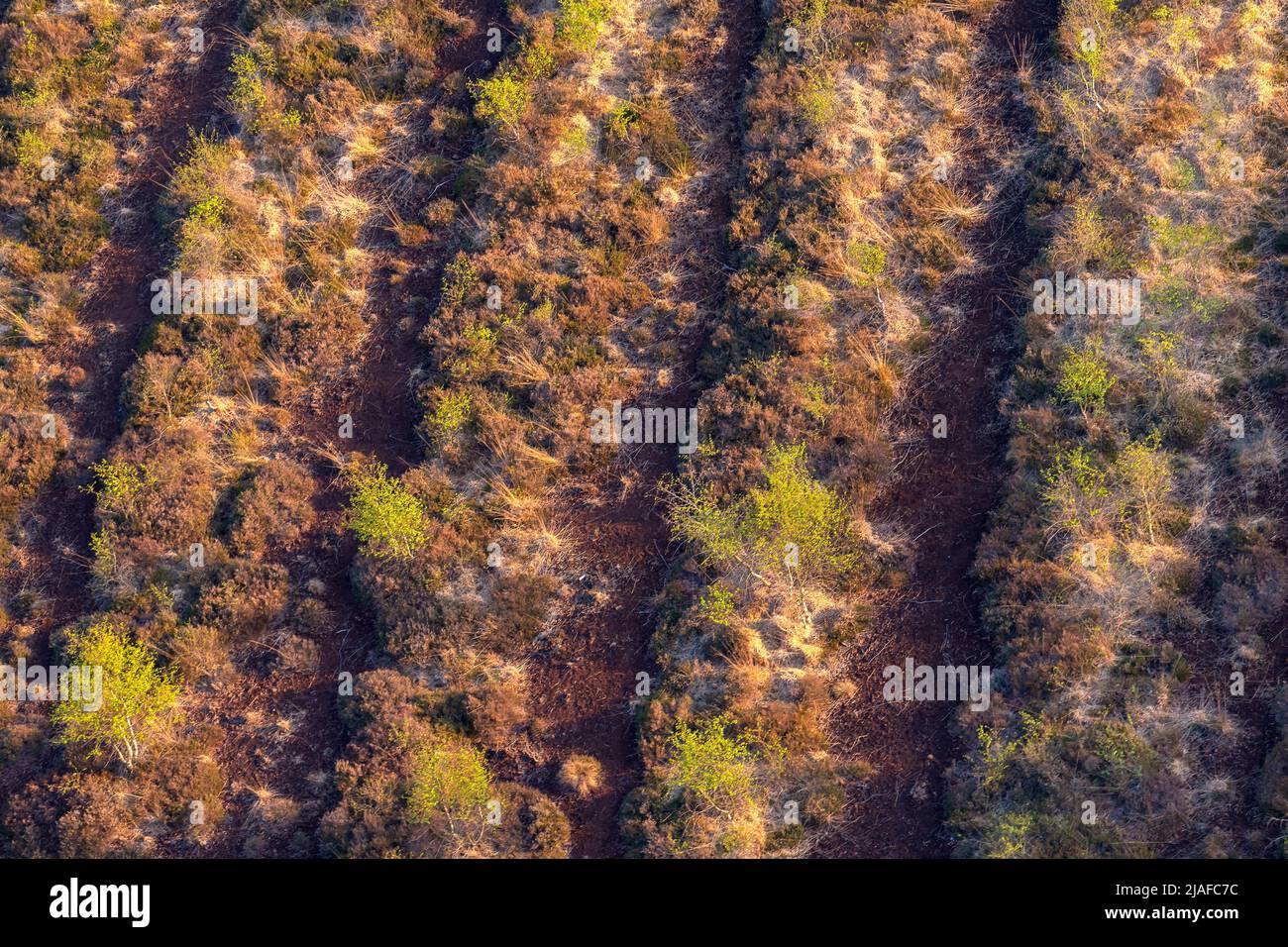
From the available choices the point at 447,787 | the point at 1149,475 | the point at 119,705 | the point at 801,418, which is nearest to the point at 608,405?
the point at 801,418

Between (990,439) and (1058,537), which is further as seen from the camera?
(990,439)

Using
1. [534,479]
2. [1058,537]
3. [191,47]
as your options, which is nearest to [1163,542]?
[1058,537]

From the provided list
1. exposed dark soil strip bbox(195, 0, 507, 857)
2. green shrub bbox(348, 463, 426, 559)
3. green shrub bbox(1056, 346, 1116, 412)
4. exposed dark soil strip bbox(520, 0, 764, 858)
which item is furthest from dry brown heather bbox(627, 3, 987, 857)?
exposed dark soil strip bbox(195, 0, 507, 857)

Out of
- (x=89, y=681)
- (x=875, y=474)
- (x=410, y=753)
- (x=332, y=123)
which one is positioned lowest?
(x=410, y=753)

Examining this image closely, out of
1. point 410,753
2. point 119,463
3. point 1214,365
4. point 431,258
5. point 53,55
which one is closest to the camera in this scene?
point 410,753

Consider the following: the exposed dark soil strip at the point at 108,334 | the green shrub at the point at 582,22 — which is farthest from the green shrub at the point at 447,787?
the green shrub at the point at 582,22

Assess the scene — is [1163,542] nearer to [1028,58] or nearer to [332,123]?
[1028,58]

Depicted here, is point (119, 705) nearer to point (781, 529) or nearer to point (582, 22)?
point (781, 529)

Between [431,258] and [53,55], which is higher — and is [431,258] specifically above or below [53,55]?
below

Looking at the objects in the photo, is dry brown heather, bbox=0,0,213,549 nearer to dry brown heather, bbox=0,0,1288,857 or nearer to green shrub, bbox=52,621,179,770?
dry brown heather, bbox=0,0,1288,857
